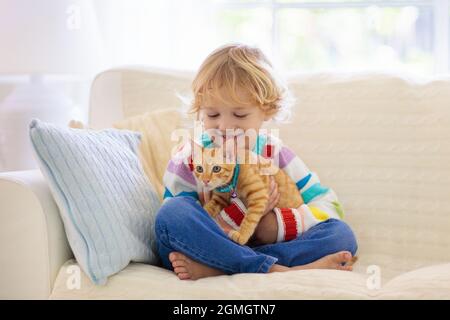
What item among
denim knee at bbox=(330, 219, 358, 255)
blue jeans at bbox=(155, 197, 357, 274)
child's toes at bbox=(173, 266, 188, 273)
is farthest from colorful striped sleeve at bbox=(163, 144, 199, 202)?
denim knee at bbox=(330, 219, 358, 255)

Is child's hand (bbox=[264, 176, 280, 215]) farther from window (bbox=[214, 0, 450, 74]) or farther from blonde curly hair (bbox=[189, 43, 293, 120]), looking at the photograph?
window (bbox=[214, 0, 450, 74])

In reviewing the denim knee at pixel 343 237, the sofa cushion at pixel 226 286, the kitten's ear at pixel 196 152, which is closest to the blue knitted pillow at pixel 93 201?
the sofa cushion at pixel 226 286

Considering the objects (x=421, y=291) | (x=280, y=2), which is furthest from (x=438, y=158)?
(x=280, y=2)

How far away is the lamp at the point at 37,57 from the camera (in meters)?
1.79

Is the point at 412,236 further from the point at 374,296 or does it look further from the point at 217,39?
the point at 217,39

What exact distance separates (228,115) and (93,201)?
36 cm

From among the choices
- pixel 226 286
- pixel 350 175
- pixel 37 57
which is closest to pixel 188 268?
pixel 226 286

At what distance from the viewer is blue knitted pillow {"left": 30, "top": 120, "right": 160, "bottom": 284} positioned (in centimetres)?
135

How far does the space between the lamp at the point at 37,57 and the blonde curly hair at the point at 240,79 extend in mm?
509

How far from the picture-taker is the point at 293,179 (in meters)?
1.66

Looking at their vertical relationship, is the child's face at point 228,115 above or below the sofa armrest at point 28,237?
above

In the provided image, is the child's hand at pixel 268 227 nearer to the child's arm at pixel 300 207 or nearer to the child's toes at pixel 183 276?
the child's arm at pixel 300 207

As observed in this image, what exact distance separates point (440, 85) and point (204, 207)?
0.75 meters

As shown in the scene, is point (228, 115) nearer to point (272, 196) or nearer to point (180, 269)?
point (272, 196)
